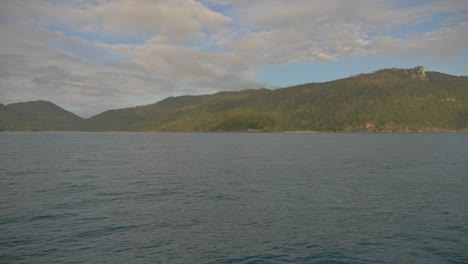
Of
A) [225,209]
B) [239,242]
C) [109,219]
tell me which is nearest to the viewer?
[239,242]

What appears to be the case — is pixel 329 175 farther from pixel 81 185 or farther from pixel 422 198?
pixel 81 185

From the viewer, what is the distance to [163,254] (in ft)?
80.4

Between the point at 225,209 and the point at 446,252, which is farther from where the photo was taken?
the point at 225,209

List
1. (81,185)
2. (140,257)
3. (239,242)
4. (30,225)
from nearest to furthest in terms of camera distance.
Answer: (140,257)
(239,242)
(30,225)
(81,185)

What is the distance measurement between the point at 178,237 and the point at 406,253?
17.5 metres

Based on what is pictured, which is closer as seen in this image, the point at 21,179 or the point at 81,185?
the point at 81,185

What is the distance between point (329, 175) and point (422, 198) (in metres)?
20.9

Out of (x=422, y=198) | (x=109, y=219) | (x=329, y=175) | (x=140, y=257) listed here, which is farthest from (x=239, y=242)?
(x=329, y=175)

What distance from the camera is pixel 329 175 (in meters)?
63.2

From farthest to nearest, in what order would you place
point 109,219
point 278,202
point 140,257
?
point 278,202 < point 109,219 < point 140,257

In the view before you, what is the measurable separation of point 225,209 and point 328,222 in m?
11.2

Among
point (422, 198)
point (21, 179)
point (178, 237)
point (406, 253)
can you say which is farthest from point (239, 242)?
point (21, 179)

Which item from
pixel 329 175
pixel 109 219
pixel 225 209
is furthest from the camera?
pixel 329 175

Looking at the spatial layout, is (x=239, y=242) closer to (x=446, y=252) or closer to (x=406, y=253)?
(x=406, y=253)
